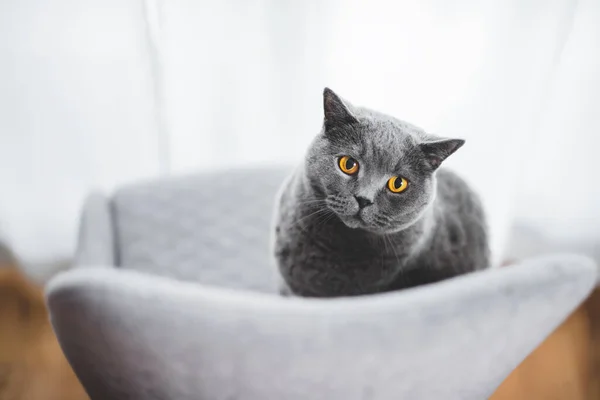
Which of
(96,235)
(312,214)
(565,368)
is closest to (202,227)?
(96,235)

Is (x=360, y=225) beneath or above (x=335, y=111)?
beneath

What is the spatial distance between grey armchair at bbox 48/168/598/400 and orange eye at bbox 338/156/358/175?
167 mm

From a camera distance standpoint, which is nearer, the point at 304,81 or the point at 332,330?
the point at 332,330

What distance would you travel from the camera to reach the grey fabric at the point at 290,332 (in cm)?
43

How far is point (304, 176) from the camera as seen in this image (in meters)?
0.64

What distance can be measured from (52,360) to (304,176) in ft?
2.95

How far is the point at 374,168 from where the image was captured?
1.82ft

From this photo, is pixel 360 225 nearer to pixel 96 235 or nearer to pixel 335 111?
pixel 335 111

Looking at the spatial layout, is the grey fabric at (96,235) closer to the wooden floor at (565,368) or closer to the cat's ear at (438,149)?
the cat's ear at (438,149)

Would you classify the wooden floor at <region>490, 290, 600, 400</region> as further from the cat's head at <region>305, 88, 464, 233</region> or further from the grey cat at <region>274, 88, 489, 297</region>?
the cat's head at <region>305, 88, 464, 233</region>

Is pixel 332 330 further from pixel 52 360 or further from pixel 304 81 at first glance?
pixel 52 360

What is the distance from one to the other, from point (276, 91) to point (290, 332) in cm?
80

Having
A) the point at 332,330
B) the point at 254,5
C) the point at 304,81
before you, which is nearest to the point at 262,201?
the point at 304,81

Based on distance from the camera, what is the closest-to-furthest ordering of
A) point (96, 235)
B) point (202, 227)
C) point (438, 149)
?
point (438, 149) < point (96, 235) < point (202, 227)
